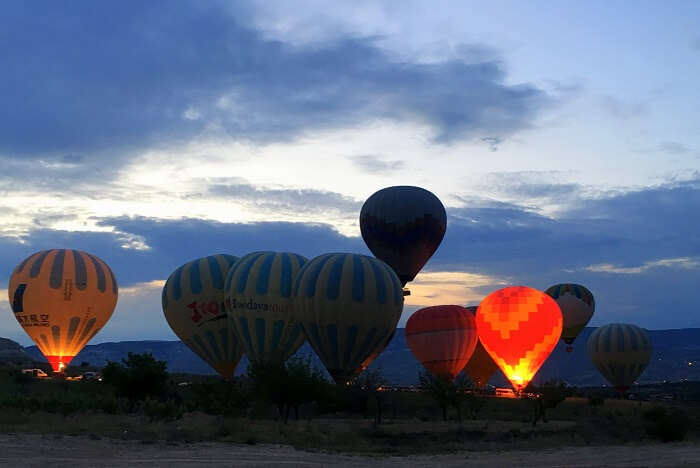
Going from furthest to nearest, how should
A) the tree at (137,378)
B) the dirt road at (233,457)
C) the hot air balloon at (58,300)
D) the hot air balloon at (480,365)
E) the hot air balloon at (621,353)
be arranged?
1. the hot air balloon at (621,353)
2. the hot air balloon at (480,365)
3. the hot air balloon at (58,300)
4. the tree at (137,378)
5. the dirt road at (233,457)

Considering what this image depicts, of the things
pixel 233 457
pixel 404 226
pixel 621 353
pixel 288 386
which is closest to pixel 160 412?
pixel 288 386

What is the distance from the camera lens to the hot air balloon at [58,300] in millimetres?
64062

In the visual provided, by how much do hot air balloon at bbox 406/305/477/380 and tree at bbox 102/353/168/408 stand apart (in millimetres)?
25136

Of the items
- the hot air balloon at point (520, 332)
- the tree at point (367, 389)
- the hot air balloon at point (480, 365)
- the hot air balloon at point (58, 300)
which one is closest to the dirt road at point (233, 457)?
the tree at point (367, 389)

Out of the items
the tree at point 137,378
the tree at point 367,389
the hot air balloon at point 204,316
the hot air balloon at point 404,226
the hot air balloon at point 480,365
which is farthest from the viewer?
the hot air balloon at point 480,365

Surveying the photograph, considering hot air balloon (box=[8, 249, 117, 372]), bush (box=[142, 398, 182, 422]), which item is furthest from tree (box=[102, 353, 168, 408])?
hot air balloon (box=[8, 249, 117, 372])

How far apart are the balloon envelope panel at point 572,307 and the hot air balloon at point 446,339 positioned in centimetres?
2756

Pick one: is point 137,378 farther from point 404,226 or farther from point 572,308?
point 572,308

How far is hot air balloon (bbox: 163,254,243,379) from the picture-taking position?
6122cm

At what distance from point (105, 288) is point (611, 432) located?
40.3 metres

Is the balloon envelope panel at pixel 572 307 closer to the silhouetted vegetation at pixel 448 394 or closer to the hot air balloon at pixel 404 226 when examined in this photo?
the hot air balloon at pixel 404 226

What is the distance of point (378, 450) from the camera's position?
32.4 metres

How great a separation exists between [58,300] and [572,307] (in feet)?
177

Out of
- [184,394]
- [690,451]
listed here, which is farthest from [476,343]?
[690,451]
